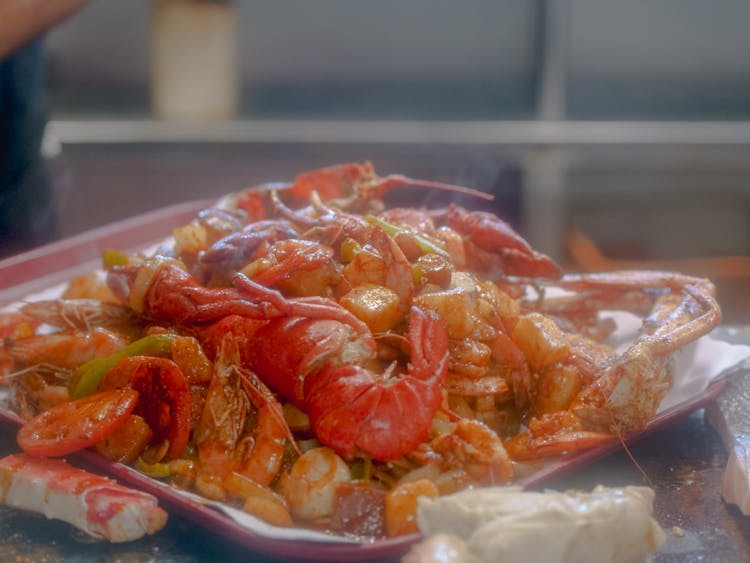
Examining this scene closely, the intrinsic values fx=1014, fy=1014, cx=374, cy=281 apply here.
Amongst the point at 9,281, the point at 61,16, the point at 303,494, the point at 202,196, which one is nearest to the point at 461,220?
the point at 303,494

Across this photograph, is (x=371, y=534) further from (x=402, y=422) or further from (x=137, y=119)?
(x=137, y=119)

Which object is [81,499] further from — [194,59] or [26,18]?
→ [194,59]

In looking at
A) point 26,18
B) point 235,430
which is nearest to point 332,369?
point 235,430

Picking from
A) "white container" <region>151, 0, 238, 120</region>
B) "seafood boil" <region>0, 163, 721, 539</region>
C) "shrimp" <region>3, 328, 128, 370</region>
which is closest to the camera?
"seafood boil" <region>0, 163, 721, 539</region>

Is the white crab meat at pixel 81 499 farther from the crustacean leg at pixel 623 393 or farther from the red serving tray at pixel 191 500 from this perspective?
the crustacean leg at pixel 623 393

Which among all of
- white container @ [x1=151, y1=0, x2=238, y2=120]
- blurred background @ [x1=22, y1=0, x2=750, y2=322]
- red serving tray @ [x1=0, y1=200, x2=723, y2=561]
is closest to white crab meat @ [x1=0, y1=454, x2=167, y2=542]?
red serving tray @ [x1=0, y1=200, x2=723, y2=561]

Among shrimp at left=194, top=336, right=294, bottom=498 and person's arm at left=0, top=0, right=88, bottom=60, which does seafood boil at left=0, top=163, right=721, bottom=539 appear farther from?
person's arm at left=0, top=0, right=88, bottom=60
